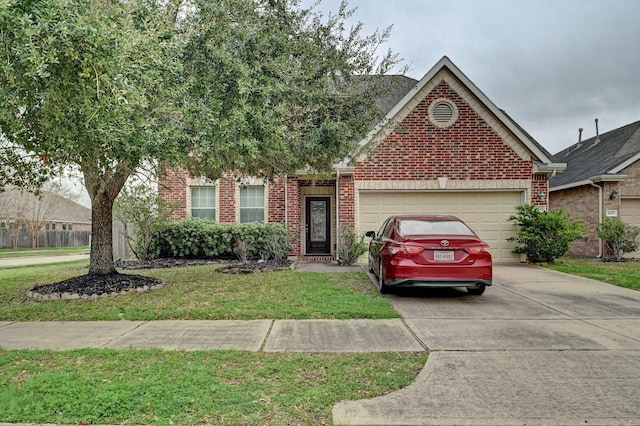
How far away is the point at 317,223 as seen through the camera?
47.4 ft

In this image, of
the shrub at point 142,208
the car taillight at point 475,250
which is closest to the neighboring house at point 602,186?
the car taillight at point 475,250

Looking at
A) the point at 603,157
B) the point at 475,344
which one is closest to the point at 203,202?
the point at 475,344

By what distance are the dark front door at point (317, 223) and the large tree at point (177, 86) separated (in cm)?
515

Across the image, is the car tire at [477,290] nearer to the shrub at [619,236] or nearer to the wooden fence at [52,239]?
the shrub at [619,236]

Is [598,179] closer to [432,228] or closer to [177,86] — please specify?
[432,228]

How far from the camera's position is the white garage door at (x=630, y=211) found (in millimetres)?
14422

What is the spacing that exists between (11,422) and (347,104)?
7.35 meters

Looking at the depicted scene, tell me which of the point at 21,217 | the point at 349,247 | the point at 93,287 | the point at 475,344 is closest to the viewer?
the point at 475,344

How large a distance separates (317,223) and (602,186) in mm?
10693

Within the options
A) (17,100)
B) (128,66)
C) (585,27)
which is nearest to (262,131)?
(128,66)

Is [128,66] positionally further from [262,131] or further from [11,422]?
[11,422]

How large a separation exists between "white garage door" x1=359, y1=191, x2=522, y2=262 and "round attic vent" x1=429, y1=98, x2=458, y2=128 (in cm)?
223

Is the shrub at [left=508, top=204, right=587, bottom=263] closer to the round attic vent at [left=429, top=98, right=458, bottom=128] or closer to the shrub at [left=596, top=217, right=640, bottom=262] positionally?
the shrub at [left=596, top=217, right=640, bottom=262]

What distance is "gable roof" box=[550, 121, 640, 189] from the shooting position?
47.5 ft
